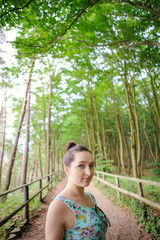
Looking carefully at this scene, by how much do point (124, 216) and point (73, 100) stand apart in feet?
41.8

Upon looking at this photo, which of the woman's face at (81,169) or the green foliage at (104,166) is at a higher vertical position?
the woman's face at (81,169)

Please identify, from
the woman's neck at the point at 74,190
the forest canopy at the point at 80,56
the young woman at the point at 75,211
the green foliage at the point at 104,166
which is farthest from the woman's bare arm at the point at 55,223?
the green foliage at the point at 104,166

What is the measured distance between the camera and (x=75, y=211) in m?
1.15

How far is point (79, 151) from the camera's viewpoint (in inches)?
55.2

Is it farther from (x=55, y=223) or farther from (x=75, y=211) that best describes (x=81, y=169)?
(x=55, y=223)

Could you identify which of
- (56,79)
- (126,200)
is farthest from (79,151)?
(56,79)

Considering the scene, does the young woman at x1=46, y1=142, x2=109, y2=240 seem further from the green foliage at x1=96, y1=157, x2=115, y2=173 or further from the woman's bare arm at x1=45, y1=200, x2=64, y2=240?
the green foliage at x1=96, y1=157, x2=115, y2=173

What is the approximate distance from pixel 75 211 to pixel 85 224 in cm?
12

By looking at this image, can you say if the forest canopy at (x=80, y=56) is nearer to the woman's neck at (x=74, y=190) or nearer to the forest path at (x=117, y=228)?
the forest path at (x=117, y=228)

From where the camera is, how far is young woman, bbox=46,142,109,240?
3.33ft

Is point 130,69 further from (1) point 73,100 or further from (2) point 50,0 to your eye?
(1) point 73,100

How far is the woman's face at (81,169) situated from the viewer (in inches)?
50.4

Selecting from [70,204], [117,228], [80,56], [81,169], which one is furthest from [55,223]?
[80,56]

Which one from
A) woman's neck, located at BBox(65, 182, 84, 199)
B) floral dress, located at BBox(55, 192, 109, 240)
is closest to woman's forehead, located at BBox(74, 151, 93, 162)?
woman's neck, located at BBox(65, 182, 84, 199)
